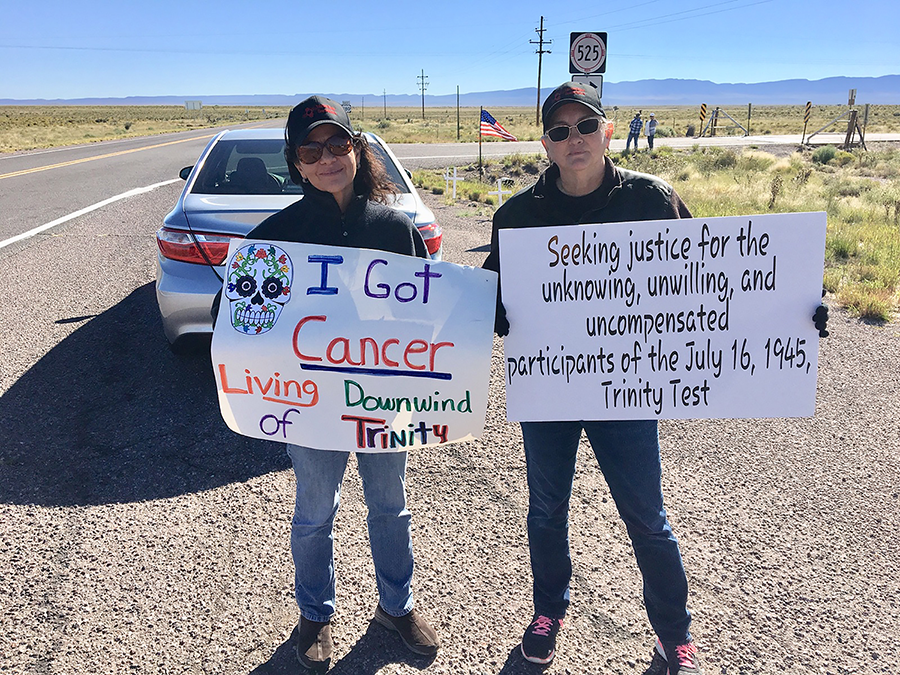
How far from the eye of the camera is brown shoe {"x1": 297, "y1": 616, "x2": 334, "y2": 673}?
2.15 m

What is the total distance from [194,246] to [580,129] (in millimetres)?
2929

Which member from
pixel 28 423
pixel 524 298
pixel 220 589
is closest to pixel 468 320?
pixel 524 298

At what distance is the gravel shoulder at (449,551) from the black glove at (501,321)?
1.14 meters

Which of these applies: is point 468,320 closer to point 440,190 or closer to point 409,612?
point 409,612

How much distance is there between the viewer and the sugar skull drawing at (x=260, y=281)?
82.4 inches

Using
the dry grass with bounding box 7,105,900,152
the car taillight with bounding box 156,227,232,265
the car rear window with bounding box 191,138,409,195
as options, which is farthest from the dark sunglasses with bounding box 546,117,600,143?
the dry grass with bounding box 7,105,900,152

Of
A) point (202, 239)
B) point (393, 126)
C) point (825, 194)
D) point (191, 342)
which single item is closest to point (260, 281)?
point (202, 239)

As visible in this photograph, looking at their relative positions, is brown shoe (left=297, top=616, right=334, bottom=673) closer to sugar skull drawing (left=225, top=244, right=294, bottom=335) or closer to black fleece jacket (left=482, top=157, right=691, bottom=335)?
sugar skull drawing (left=225, top=244, right=294, bottom=335)

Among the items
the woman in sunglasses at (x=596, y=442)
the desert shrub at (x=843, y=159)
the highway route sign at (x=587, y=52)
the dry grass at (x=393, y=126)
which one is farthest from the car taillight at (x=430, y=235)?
the desert shrub at (x=843, y=159)

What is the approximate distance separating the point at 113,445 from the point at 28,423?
2.35 feet

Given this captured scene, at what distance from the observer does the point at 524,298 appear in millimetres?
2119

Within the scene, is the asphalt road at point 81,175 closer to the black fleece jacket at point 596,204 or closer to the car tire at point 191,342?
the car tire at point 191,342

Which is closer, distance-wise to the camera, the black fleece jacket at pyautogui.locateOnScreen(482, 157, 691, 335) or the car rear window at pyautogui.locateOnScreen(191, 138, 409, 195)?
the black fleece jacket at pyautogui.locateOnScreen(482, 157, 691, 335)

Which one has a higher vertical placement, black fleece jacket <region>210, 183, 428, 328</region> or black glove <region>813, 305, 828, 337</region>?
black fleece jacket <region>210, 183, 428, 328</region>
